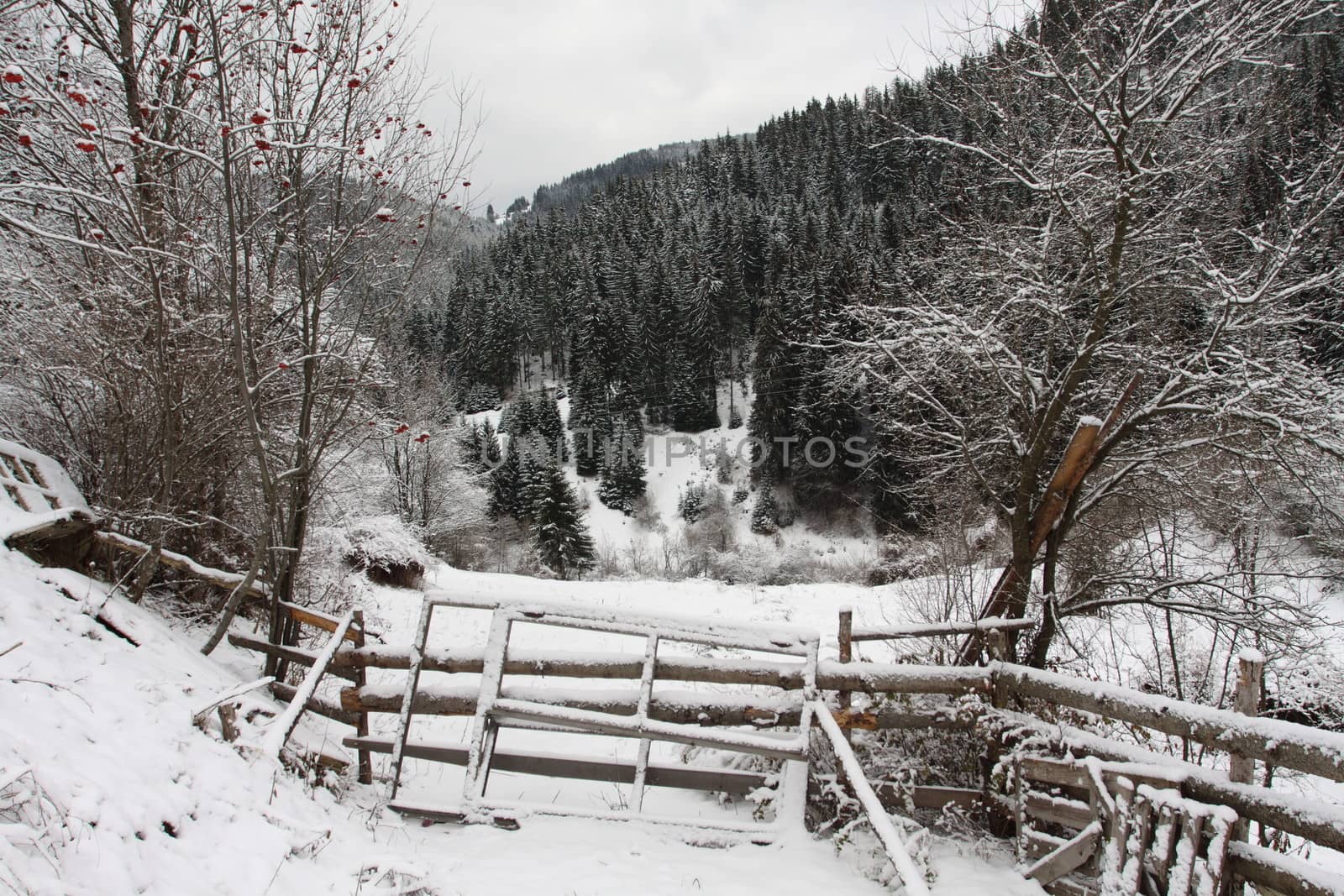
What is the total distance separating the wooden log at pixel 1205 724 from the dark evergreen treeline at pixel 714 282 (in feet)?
12.5

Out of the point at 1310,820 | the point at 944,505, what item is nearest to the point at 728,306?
the point at 944,505

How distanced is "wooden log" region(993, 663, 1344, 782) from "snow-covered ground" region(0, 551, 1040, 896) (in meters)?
1.38

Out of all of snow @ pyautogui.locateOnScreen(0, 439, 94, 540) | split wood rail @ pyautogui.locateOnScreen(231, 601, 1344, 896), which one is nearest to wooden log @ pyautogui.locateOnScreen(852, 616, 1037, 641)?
split wood rail @ pyautogui.locateOnScreen(231, 601, 1344, 896)

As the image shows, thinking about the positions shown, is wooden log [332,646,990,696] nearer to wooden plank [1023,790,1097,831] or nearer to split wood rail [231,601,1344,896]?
split wood rail [231,601,1344,896]

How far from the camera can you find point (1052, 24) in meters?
6.50

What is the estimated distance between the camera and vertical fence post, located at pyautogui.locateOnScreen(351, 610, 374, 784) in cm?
583

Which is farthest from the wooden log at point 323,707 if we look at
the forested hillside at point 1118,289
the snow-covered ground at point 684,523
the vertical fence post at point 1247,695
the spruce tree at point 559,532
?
the spruce tree at point 559,532

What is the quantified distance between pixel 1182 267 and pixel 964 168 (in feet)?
7.57

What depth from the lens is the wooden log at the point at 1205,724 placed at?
3.59 metres

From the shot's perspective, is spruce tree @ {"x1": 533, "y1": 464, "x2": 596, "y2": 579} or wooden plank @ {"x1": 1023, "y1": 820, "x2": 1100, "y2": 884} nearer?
wooden plank @ {"x1": 1023, "y1": 820, "x2": 1100, "y2": 884}

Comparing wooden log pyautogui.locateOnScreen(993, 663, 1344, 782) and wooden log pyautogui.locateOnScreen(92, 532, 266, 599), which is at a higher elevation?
wooden log pyautogui.locateOnScreen(92, 532, 266, 599)

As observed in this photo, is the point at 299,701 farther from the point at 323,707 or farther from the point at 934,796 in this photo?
the point at 934,796

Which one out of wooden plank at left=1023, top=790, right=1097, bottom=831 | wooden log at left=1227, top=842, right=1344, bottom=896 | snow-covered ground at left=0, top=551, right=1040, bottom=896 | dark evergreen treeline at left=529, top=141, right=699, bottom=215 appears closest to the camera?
snow-covered ground at left=0, top=551, right=1040, bottom=896

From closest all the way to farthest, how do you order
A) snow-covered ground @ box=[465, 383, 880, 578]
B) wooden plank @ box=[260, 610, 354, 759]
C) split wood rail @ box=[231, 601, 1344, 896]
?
wooden plank @ box=[260, 610, 354, 759], split wood rail @ box=[231, 601, 1344, 896], snow-covered ground @ box=[465, 383, 880, 578]
